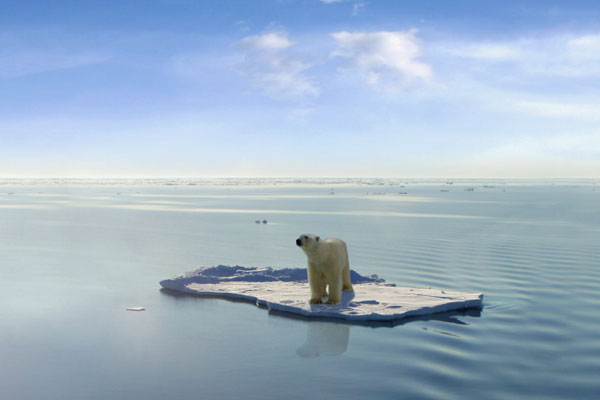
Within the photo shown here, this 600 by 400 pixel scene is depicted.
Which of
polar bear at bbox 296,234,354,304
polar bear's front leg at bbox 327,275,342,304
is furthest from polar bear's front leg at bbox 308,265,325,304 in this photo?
polar bear's front leg at bbox 327,275,342,304

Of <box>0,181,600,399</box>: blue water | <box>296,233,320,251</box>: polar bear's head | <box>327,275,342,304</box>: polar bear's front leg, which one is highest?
<box>296,233,320,251</box>: polar bear's head

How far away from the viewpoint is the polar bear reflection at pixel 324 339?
24.7ft

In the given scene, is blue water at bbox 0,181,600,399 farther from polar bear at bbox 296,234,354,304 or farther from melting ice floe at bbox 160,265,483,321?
polar bear at bbox 296,234,354,304

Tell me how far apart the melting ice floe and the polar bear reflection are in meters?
0.40

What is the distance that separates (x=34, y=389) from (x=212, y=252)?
11584 millimetres

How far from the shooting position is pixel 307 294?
35.3ft

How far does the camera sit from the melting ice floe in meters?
9.38

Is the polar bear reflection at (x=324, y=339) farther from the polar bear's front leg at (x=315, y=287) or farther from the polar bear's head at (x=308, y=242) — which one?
the polar bear's head at (x=308, y=242)

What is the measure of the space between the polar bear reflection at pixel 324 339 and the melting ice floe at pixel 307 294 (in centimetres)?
40

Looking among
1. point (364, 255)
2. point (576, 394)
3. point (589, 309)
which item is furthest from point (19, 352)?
point (364, 255)

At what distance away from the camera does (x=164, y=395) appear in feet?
19.7

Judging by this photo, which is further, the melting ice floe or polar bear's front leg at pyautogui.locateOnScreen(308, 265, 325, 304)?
polar bear's front leg at pyautogui.locateOnScreen(308, 265, 325, 304)

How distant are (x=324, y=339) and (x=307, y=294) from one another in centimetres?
261

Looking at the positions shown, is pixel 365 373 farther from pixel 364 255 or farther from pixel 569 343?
pixel 364 255
